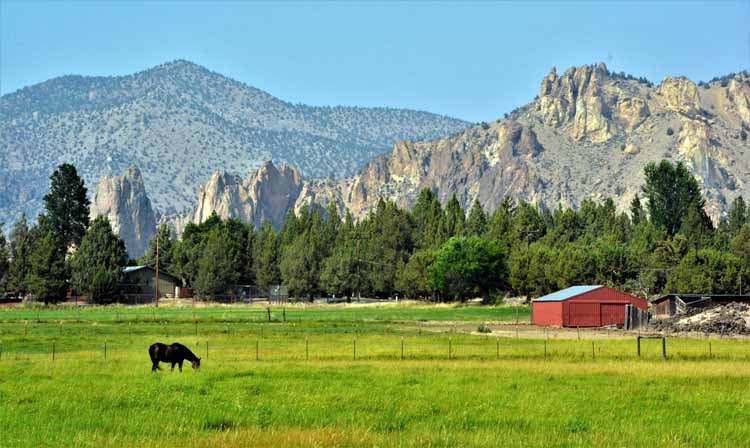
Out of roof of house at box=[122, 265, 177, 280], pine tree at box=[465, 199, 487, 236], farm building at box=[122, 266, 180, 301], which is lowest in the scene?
farm building at box=[122, 266, 180, 301]

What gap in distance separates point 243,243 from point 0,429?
163291 millimetres

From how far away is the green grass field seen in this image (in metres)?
24.6

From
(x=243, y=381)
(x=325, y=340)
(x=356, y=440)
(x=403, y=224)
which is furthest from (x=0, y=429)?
(x=403, y=224)

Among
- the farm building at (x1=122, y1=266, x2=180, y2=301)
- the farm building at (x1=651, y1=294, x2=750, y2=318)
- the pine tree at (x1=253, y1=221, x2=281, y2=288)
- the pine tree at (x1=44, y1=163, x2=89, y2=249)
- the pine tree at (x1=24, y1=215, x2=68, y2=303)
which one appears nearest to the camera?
the farm building at (x1=651, y1=294, x2=750, y2=318)

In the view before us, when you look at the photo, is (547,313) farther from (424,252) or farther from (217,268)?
(217,268)

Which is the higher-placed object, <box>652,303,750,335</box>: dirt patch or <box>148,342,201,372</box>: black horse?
<box>652,303,750,335</box>: dirt patch

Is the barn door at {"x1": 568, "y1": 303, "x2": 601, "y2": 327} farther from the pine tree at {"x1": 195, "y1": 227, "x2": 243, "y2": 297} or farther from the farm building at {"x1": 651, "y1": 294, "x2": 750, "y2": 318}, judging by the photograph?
the pine tree at {"x1": 195, "y1": 227, "x2": 243, "y2": 297}

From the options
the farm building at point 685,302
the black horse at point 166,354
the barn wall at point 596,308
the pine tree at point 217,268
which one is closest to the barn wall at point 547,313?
the barn wall at point 596,308

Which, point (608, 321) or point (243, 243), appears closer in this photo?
point (608, 321)

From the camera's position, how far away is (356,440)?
77.8 feet

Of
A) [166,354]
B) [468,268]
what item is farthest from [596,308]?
[166,354]

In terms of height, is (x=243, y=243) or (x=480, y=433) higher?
(x=243, y=243)

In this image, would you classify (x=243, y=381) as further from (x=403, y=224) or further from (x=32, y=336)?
(x=403, y=224)

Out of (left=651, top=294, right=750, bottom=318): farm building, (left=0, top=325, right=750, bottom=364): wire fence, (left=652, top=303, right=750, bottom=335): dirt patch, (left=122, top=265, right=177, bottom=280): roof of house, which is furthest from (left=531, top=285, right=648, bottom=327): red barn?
(left=122, top=265, right=177, bottom=280): roof of house
